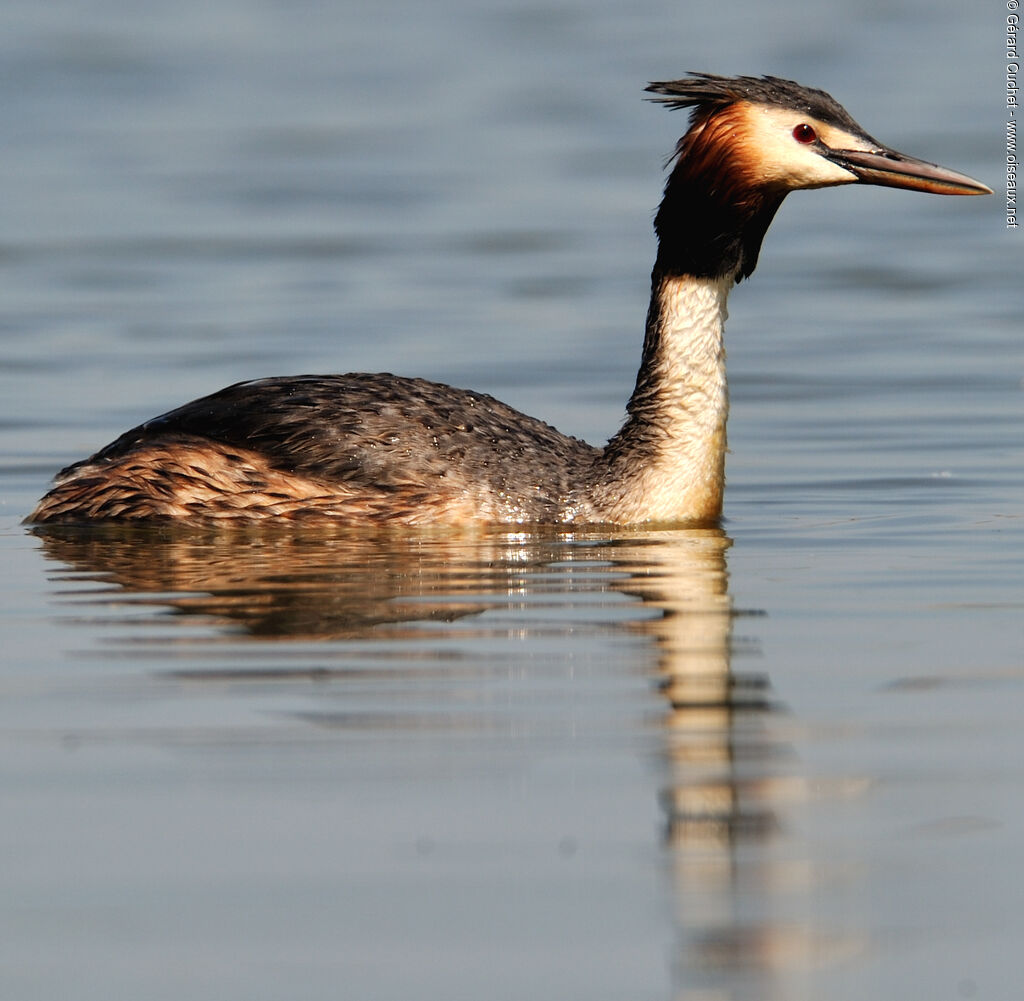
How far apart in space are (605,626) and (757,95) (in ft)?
11.8

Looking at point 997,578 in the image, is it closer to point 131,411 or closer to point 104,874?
point 104,874

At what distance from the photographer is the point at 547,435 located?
11625 mm

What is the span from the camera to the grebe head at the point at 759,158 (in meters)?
10.9

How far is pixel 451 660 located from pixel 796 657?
1145 millimetres

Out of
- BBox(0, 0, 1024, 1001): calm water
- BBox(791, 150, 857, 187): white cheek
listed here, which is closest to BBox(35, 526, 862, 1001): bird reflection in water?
BBox(0, 0, 1024, 1001): calm water

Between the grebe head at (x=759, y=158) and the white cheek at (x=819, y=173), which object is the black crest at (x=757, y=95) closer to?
the grebe head at (x=759, y=158)

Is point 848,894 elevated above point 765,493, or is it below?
below

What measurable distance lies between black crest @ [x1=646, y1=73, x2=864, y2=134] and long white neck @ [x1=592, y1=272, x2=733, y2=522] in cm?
86

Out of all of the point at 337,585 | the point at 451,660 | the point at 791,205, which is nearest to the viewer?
the point at 451,660

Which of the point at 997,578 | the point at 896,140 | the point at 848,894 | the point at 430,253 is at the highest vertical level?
the point at 896,140

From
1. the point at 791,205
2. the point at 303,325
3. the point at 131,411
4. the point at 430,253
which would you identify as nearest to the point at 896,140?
the point at 791,205

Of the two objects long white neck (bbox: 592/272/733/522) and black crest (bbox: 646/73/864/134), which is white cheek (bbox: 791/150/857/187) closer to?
black crest (bbox: 646/73/864/134)

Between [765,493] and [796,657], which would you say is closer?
[796,657]

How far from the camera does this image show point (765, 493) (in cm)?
1245
